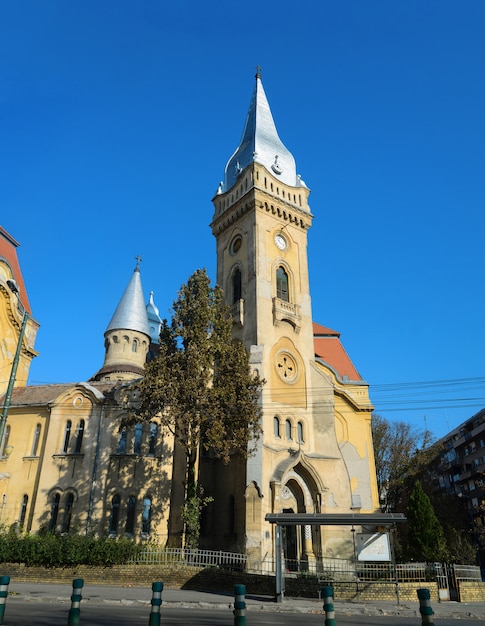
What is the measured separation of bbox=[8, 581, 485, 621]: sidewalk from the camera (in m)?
15.9

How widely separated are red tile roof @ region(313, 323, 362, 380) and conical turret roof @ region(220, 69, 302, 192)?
1311cm

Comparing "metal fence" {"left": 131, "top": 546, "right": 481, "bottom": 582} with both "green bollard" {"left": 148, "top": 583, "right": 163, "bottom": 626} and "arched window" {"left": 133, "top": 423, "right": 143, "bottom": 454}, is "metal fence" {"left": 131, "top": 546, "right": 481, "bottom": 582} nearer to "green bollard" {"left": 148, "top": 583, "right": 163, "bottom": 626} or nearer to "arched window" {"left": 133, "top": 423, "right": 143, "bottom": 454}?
"arched window" {"left": 133, "top": 423, "right": 143, "bottom": 454}

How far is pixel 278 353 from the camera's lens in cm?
3384

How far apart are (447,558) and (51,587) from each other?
21479 millimetres

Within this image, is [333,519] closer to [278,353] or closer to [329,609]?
[329,609]

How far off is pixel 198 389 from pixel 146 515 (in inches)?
361

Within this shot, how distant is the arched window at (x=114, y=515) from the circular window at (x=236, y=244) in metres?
19.2

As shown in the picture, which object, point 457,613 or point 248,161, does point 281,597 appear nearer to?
point 457,613

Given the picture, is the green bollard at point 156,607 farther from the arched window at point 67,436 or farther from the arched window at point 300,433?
the arched window at point 300,433

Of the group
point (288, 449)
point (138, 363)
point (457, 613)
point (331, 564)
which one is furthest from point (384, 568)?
point (138, 363)

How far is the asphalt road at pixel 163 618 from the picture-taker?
11.4 meters

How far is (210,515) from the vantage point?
3120 centimetres

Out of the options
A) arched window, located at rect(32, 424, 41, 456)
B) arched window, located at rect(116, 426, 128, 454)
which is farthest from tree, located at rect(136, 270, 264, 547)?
arched window, located at rect(32, 424, 41, 456)

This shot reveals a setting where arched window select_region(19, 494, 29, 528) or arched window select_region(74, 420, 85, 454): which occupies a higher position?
arched window select_region(74, 420, 85, 454)
